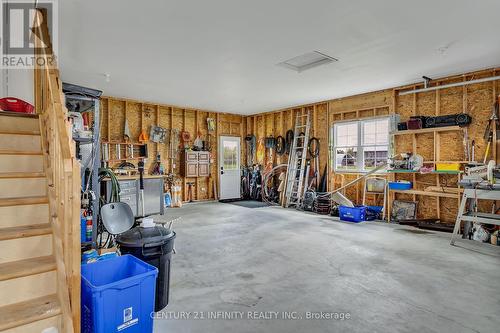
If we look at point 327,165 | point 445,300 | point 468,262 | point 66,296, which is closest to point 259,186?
point 327,165

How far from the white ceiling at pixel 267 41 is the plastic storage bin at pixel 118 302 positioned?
2.70m

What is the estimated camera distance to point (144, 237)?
7.97ft

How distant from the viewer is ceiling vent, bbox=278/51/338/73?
15.0 feet

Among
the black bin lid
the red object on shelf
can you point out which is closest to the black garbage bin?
the black bin lid

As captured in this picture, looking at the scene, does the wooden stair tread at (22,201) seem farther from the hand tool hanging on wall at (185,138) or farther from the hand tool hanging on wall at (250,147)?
the hand tool hanging on wall at (250,147)

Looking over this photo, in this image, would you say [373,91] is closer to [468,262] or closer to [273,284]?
[468,262]

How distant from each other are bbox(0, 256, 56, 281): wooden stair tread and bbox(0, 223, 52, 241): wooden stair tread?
0.17 meters

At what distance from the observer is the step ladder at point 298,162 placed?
8.18 meters

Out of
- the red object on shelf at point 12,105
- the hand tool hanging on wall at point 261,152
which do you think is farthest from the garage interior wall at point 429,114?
the red object on shelf at point 12,105

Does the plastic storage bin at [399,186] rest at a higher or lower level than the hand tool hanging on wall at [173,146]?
lower

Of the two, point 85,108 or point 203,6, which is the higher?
point 203,6

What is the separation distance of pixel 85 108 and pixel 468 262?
5.88m

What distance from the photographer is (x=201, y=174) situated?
9016mm

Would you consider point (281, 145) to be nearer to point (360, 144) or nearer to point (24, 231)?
point (360, 144)
